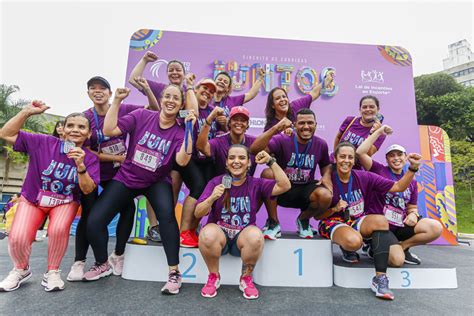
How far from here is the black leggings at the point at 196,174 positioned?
7.55 ft

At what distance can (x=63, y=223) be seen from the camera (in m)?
1.90

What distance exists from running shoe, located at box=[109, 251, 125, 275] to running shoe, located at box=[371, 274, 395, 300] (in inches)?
79.7

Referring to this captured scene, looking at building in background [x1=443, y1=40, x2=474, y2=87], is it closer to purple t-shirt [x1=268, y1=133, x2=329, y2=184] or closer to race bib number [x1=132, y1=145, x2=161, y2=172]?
purple t-shirt [x1=268, y1=133, x2=329, y2=184]

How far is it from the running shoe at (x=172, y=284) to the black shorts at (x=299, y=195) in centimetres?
119

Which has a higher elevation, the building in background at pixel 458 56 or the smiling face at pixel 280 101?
the building in background at pixel 458 56

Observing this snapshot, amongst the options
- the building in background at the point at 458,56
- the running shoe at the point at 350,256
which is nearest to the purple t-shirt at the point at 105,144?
the running shoe at the point at 350,256

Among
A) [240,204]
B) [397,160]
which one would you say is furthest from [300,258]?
[397,160]

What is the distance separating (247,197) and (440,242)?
5009 mm

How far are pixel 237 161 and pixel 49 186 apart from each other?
138 cm

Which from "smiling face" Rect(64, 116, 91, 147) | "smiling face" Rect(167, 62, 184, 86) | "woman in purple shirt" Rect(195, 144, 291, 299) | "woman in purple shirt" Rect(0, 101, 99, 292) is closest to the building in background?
"smiling face" Rect(167, 62, 184, 86)

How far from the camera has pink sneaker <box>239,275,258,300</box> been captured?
181 cm

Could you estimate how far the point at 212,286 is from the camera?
6.04 feet

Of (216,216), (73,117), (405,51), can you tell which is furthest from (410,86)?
(73,117)

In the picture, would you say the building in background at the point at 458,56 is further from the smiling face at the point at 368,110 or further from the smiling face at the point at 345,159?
the smiling face at the point at 345,159
